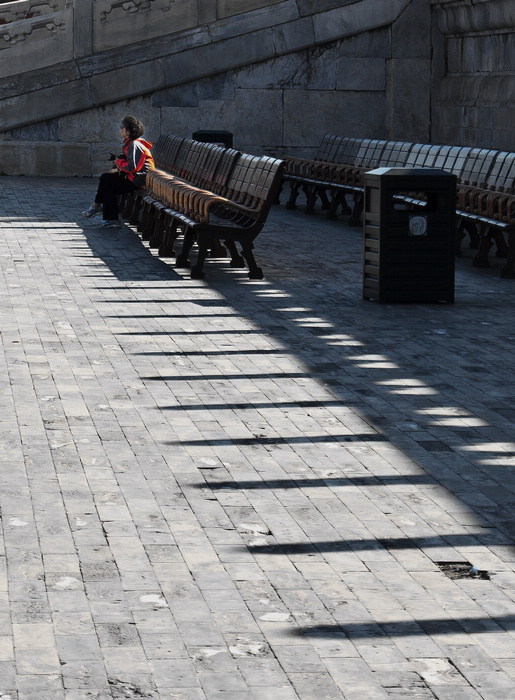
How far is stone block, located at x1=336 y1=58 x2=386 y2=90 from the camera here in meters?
22.6

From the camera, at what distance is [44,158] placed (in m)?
22.4

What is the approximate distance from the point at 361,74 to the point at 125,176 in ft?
28.5

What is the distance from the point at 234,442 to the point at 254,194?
A: 6134mm

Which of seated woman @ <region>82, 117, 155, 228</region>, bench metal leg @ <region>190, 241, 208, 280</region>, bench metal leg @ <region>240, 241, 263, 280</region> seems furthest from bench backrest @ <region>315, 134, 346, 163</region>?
bench metal leg @ <region>190, 241, 208, 280</region>

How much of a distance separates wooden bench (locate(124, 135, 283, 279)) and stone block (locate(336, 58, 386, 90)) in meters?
7.55

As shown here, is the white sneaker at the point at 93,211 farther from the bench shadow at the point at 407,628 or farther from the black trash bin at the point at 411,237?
the bench shadow at the point at 407,628

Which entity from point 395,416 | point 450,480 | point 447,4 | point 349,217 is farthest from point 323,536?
point 447,4

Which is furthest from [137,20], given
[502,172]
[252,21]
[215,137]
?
[502,172]

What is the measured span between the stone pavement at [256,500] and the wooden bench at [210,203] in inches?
53.4

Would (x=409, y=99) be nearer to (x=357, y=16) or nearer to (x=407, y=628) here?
(x=357, y=16)

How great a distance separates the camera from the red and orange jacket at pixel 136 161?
1509 centimetres

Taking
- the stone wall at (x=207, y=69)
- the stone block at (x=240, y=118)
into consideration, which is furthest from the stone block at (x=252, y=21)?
the stone block at (x=240, y=118)

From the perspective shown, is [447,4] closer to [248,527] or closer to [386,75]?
[386,75]

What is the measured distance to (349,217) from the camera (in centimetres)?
1794
